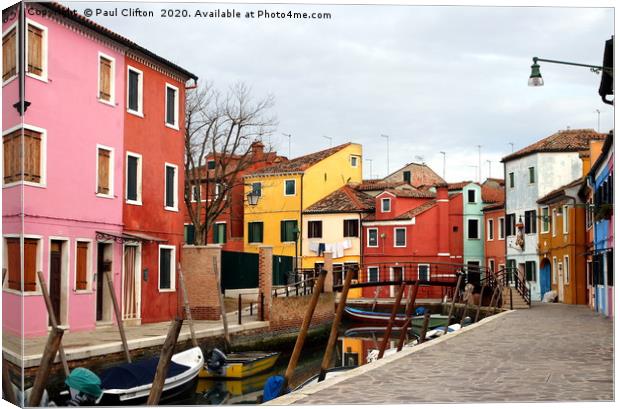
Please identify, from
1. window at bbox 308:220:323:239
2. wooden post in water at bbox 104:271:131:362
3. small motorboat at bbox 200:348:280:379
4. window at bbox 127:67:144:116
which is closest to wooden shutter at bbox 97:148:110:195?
window at bbox 127:67:144:116

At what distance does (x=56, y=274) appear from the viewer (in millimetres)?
9984

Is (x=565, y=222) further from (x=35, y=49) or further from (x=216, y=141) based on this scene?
(x=35, y=49)

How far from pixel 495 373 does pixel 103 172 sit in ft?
15.9

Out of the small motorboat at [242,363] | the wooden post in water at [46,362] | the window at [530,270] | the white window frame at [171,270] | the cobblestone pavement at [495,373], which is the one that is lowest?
the small motorboat at [242,363]

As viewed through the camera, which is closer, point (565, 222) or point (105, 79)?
point (105, 79)

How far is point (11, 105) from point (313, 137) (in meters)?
3.52

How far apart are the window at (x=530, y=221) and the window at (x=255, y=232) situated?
9.45 m

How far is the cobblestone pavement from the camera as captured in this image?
9.13 metres

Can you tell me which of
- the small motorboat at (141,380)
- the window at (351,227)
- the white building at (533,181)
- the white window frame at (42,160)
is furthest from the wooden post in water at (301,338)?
the white window frame at (42,160)

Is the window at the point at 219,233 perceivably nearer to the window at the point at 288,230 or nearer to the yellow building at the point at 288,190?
the yellow building at the point at 288,190

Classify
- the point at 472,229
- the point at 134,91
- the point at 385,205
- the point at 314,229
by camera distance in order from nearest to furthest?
the point at 134,91 → the point at 314,229 → the point at 385,205 → the point at 472,229

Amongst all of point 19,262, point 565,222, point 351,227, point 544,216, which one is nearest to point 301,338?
point 351,227

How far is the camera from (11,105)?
934cm

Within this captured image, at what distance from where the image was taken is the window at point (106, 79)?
10.3m
